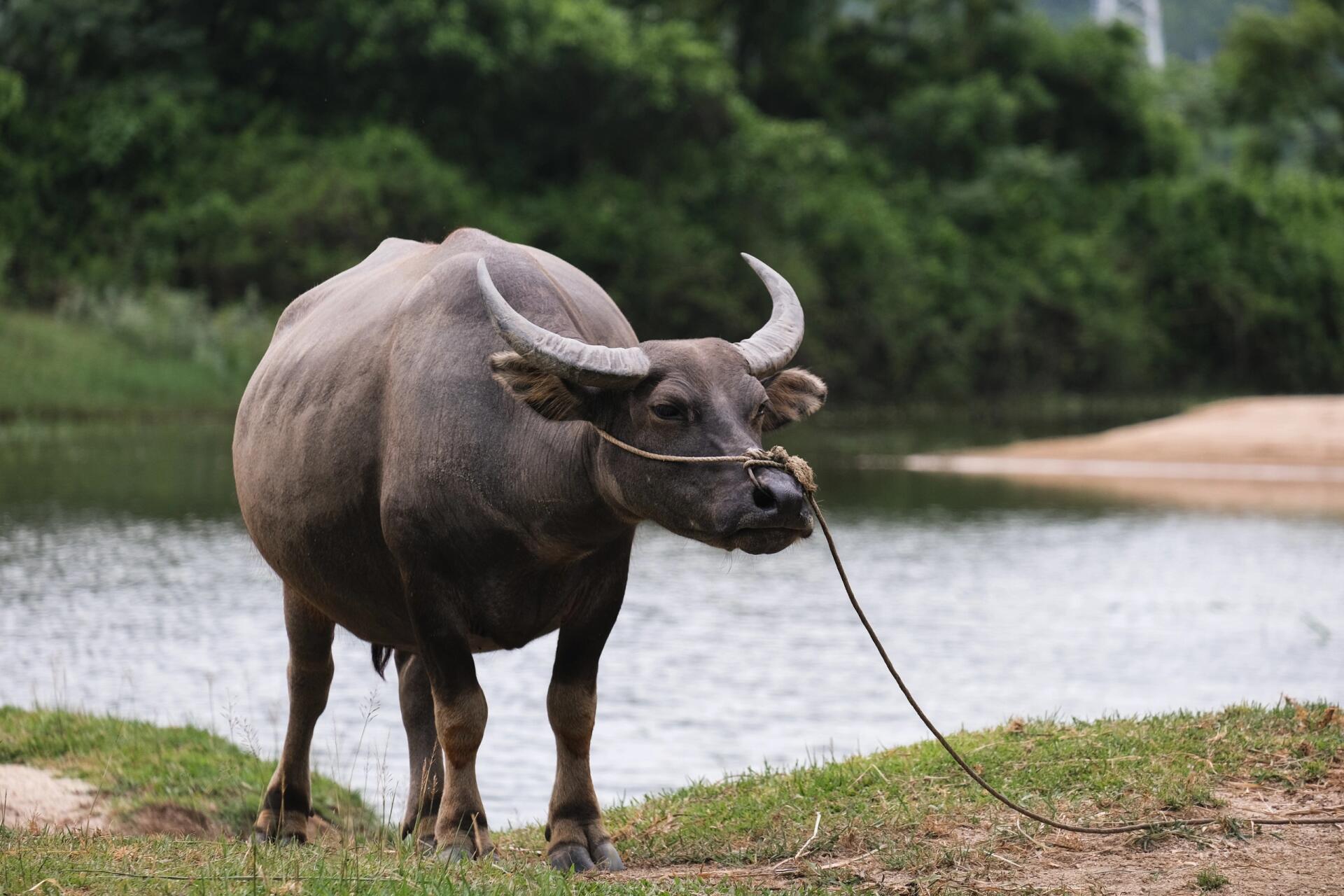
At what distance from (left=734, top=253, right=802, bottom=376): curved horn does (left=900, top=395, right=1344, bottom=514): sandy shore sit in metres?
20.4

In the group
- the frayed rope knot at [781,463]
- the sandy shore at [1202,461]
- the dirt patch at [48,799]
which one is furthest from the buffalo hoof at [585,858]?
Result: the sandy shore at [1202,461]

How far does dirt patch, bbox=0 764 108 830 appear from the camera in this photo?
6754 millimetres

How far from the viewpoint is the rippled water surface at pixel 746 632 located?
10.0m

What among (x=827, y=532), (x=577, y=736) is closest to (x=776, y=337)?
(x=827, y=532)

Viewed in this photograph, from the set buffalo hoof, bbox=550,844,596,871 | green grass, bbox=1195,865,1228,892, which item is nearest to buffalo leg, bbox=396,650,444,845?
buffalo hoof, bbox=550,844,596,871

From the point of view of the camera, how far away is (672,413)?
4934 millimetres

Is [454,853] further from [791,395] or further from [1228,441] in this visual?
[1228,441]

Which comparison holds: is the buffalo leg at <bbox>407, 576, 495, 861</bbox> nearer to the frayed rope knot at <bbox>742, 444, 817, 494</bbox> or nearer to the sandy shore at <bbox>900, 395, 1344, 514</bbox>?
the frayed rope knot at <bbox>742, 444, 817, 494</bbox>

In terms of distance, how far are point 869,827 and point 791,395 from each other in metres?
1.54

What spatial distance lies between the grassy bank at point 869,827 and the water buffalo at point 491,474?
54 centimetres

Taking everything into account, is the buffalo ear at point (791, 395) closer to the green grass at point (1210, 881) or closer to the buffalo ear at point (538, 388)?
the buffalo ear at point (538, 388)

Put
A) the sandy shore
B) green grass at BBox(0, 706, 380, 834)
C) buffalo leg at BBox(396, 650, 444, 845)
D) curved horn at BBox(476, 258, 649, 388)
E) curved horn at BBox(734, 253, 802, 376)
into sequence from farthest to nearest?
1. the sandy shore
2. green grass at BBox(0, 706, 380, 834)
3. buffalo leg at BBox(396, 650, 444, 845)
4. curved horn at BBox(734, 253, 802, 376)
5. curved horn at BBox(476, 258, 649, 388)

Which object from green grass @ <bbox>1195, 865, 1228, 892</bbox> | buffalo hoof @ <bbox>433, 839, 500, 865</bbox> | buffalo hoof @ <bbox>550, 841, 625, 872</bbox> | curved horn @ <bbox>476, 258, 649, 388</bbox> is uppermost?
curved horn @ <bbox>476, 258, 649, 388</bbox>

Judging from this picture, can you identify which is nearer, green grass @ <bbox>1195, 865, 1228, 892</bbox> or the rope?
the rope
